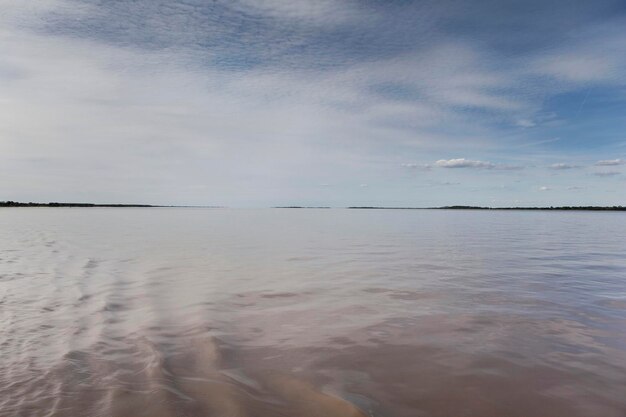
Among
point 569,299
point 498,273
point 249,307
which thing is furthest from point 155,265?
point 569,299

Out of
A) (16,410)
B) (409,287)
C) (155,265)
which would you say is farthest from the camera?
(155,265)

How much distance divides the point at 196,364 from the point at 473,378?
3.96 metres

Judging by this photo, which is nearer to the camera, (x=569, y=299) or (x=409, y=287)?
(x=569, y=299)

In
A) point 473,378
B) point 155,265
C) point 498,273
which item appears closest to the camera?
point 473,378

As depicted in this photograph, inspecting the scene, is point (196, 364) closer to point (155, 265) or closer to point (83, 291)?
point (83, 291)

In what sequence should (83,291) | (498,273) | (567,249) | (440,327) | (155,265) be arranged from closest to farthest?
1. (440,327)
2. (83,291)
3. (498,273)
4. (155,265)
5. (567,249)

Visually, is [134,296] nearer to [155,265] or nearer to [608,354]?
[155,265]

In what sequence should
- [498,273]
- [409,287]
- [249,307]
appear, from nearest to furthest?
[249,307] < [409,287] < [498,273]

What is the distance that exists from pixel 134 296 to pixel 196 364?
5.42 metres

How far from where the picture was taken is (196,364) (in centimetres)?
584

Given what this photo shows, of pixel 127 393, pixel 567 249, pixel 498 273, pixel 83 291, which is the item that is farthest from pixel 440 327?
pixel 567 249

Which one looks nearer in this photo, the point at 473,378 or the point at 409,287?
the point at 473,378

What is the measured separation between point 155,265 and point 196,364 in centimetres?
1076

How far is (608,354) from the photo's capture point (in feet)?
20.4
